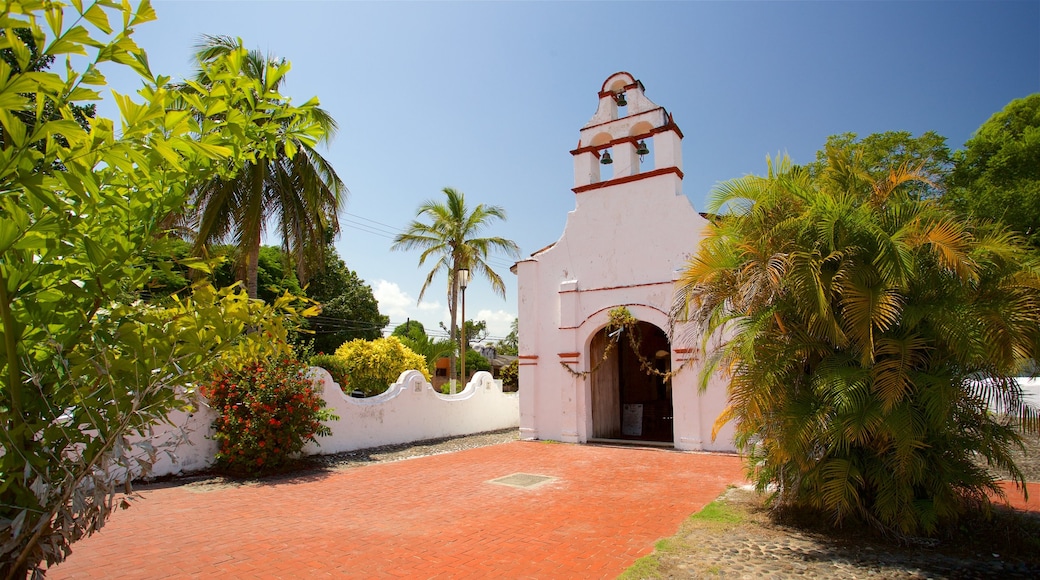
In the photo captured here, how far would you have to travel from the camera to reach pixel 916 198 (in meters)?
6.38

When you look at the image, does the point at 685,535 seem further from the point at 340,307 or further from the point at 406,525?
the point at 340,307

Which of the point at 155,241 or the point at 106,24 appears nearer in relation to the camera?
the point at 106,24

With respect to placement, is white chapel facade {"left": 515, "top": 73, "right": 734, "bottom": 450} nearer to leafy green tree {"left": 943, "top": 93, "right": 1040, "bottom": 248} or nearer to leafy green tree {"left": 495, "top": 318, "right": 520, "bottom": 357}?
leafy green tree {"left": 943, "top": 93, "right": 1040, "bottom": 248}

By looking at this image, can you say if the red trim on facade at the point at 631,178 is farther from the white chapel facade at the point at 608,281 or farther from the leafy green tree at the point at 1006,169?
the leafy green tree at the point at 1006,169

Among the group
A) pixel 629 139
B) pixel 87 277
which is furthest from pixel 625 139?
pixel 87 277

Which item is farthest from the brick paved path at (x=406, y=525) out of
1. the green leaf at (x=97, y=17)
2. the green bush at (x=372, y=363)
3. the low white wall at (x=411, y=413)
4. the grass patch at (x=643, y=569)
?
the green bush at (x=372, y=363)

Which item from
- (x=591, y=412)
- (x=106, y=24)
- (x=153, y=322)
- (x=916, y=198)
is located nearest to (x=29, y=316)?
(x=153, y=322)

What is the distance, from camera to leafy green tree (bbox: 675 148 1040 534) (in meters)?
5.39

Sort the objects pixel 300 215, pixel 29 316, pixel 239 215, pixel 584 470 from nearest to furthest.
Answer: pixel 29 316, pixel 584 470, pixel 239 215, pixel 300 215

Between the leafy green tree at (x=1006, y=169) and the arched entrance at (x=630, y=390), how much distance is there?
9.28 m

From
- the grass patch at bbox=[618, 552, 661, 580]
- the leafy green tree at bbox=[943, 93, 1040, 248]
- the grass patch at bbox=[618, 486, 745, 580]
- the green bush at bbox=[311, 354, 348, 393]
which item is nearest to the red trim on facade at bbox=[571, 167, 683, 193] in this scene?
the grass patch at bbox=[618, 486, 745, 580]

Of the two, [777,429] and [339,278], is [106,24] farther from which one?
[339,278]

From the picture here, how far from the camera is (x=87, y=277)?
211cm

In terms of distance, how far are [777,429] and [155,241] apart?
5.93m
